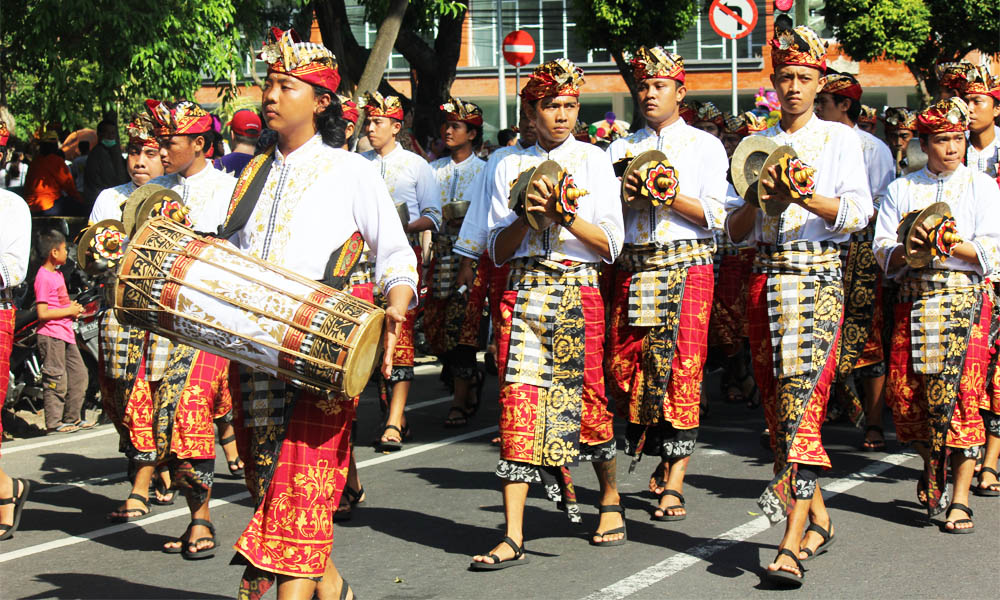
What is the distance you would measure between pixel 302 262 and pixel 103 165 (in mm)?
12700

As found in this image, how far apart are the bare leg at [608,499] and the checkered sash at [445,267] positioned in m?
3.76

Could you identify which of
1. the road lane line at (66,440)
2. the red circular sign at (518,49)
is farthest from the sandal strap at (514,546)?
the red circular sign at (518,49)

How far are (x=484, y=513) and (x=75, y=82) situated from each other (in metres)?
8.71

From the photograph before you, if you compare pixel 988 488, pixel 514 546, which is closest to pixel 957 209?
pixel 988 488

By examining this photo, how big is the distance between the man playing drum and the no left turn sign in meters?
7.00

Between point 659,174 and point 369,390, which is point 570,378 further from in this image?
point 369,390

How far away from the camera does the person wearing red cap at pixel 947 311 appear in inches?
258

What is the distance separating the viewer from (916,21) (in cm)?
3042

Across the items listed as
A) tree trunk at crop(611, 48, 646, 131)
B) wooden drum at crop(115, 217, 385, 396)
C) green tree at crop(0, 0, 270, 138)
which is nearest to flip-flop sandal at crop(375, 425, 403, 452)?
tree trunk at crop(611, 48, 646, 131)

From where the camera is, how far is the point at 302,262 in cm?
464

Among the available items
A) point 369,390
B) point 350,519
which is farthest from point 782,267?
point 369,390

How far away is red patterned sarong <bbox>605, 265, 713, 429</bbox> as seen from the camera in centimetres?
686

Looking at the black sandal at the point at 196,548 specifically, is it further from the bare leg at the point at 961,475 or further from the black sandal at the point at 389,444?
the bare leg at the point at 961,475

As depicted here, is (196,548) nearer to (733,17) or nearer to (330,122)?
(330,122)
